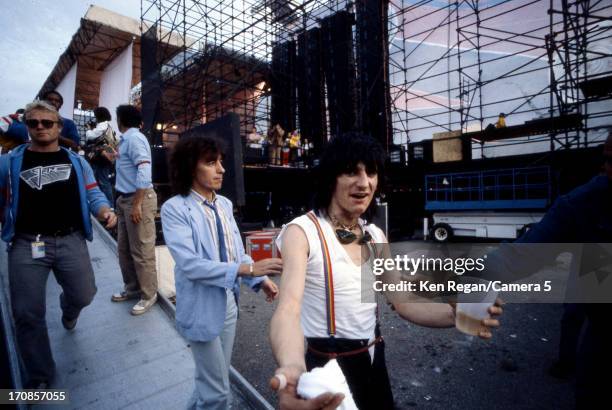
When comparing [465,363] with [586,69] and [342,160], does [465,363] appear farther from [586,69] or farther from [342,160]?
[586,69]

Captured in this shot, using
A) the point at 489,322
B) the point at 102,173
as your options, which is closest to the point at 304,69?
the point at 102,173

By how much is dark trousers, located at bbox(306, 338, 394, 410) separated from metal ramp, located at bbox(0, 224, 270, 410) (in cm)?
112

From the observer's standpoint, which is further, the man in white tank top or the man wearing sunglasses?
the man wearing sunglasses

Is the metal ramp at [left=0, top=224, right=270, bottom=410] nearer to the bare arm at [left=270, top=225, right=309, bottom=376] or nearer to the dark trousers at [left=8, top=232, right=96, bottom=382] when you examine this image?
the dark trousers at [left=8, top=232, right=96, bottom=382]

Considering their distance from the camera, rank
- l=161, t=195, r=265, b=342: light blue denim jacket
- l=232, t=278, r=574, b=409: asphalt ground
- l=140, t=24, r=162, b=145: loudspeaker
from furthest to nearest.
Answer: l=140, t=24, r=162, b=145: loudspeaker
l=232, t=278, r=574, b=409: asphalt ground
l=161, t=195, r=265, b=342: light blue denim jacket

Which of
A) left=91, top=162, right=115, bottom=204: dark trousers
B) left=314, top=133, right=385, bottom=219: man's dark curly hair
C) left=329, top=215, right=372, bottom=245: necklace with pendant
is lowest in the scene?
left=329, top=215, right=372, bottom=245: necklace with pendant

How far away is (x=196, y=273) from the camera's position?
1.74 metres

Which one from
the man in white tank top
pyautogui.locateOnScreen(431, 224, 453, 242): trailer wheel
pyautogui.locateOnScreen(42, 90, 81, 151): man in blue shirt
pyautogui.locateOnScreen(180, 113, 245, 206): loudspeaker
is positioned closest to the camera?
the man in white tank top

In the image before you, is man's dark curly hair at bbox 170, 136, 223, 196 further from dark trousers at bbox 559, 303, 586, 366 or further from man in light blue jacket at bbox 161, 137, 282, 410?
dark trousers at bbox 559, 303, 586, 366

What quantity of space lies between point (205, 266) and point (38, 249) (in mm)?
1672

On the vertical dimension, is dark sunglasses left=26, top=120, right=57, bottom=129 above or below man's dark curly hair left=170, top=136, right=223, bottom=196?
above

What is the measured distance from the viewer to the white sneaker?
341cm

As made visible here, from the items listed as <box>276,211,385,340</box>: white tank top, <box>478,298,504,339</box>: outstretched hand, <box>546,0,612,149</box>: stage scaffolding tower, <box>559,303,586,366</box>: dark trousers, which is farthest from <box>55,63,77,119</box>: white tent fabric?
<box>546,0,612,149</box>: stage scaffolding tower

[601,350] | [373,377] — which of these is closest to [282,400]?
[373,377]
